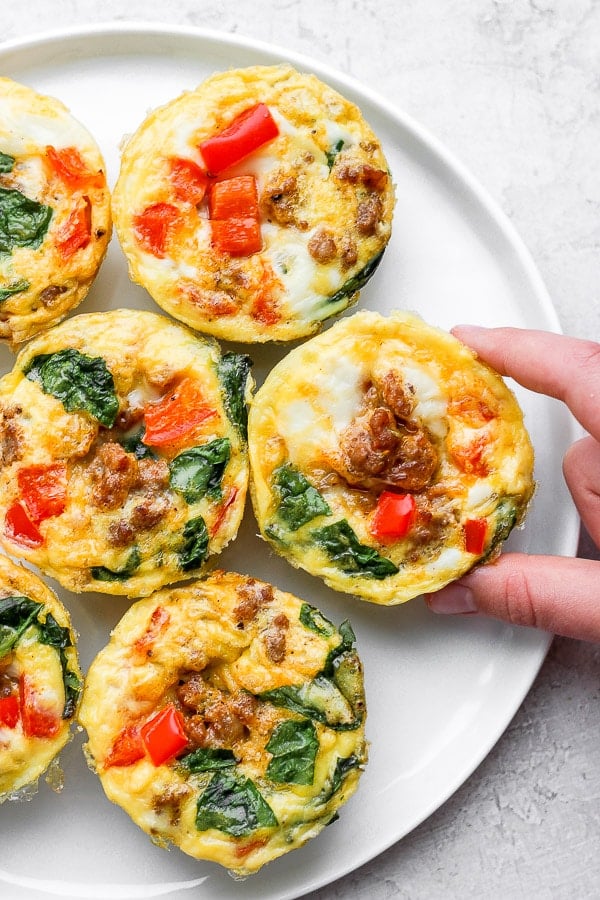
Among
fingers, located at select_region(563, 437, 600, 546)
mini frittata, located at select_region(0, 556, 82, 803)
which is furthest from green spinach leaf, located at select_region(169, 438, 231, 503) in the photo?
fingers, located at select_region(563, 437, 600, 546)

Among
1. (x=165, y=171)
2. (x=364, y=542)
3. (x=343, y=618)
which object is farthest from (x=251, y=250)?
(x=343, y=618)

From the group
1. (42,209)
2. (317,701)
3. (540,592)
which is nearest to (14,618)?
(317,701)

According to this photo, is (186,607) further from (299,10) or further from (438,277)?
(299,10)

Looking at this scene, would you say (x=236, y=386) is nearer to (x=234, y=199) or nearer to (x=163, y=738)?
(x=234, y=199)

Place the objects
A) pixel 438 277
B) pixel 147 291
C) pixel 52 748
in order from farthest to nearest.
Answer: pixel 438 277 → pixel 147 291 → pixel 52 748

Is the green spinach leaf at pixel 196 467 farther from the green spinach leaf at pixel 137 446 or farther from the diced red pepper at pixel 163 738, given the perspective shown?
the diced red pepper at pixel 163 738

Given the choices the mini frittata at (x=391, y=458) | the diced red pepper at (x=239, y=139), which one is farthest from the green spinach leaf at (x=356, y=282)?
the diced red pepper at (x=239, y=139)
